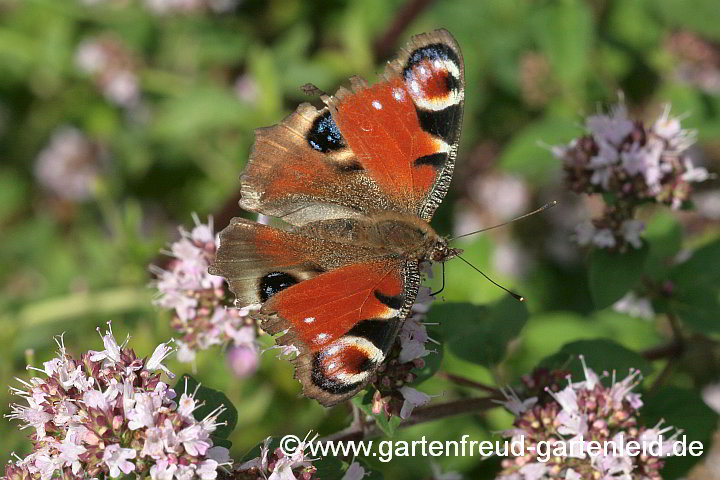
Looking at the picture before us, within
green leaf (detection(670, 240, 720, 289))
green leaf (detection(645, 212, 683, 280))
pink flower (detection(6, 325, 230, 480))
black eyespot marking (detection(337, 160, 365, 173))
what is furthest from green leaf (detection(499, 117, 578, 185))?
pink flower (detection(6, 325, 230, 480))

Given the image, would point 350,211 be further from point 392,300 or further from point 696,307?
point 696,307

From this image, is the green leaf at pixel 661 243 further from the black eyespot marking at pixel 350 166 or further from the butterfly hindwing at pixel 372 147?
the black eyespot marking at pixel 350 166

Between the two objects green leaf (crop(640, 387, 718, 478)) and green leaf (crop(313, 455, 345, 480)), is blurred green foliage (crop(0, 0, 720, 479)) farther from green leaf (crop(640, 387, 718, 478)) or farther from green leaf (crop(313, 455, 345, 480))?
green leaf (crop(313, 455, 345, 480))

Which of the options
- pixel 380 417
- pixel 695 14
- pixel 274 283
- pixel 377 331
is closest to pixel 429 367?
pixel 380 417

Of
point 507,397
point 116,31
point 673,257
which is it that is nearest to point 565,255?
point 673,257

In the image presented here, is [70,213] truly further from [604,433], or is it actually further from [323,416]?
[604,433]
